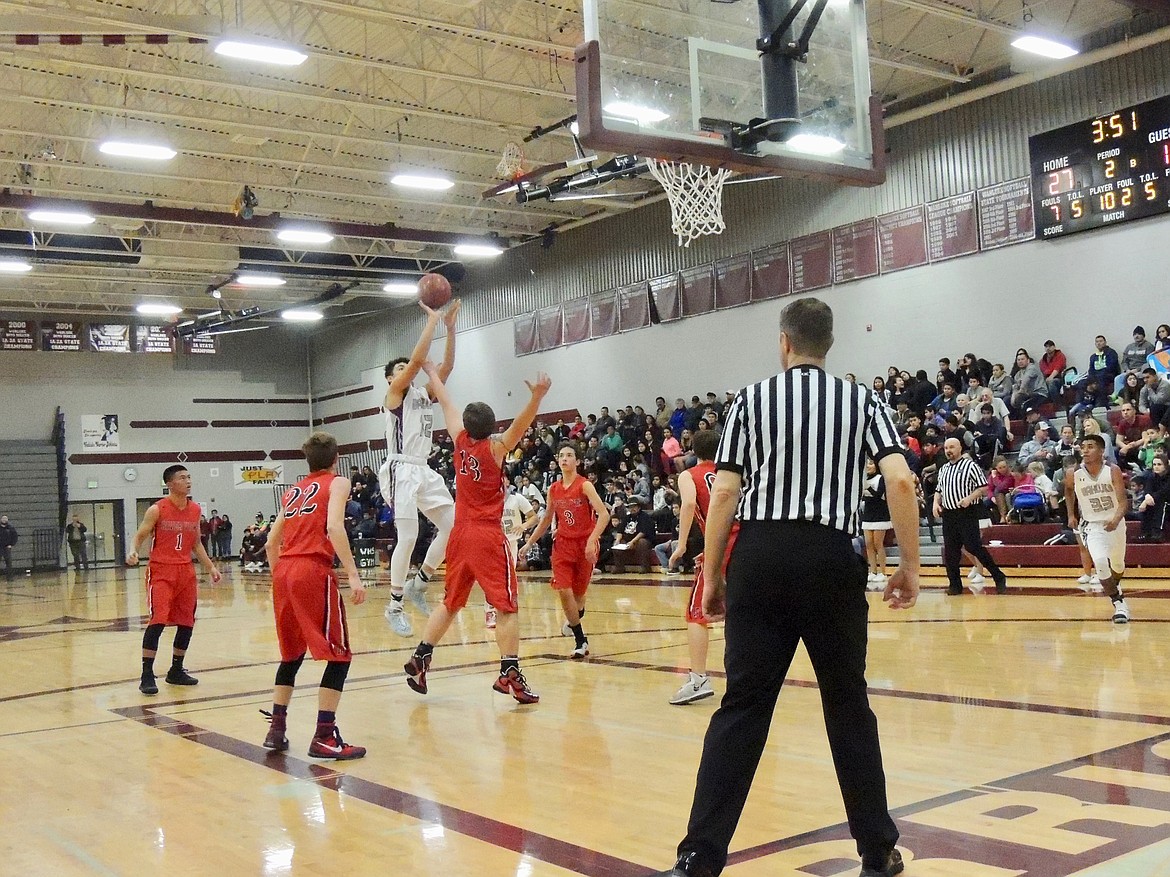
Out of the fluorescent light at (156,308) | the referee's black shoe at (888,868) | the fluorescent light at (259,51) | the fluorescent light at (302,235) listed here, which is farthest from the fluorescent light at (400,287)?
the referee's black shoe at (888,868)

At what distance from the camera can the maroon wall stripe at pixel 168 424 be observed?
116 feet

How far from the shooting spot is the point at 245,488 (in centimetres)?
3684

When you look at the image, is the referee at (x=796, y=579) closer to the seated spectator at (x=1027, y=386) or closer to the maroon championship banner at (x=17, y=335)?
the seated spectator at (x=1027, y=386)

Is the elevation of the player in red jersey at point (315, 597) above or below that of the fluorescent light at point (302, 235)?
below

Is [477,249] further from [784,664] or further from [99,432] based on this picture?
[784,664]

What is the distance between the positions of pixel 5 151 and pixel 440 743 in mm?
18395

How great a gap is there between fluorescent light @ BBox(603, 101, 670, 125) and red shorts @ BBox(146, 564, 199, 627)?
15.1 feet

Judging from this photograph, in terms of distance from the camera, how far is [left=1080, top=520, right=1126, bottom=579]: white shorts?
29.5 ft

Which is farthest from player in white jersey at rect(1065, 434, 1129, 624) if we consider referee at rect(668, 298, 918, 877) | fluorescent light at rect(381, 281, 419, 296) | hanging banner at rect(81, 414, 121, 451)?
hanging banner at rect(81, 414, 121, 451)

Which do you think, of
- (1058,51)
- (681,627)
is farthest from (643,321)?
(681,627)

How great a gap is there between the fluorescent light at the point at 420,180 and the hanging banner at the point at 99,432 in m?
18.0

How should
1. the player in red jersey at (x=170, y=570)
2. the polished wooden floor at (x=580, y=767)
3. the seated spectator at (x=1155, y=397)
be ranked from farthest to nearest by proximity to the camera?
the seated spectator at (x=1155, y=397) → the player in red jersey at (x=170, y=570) → the polished wooden floor at (x=580, y=767)

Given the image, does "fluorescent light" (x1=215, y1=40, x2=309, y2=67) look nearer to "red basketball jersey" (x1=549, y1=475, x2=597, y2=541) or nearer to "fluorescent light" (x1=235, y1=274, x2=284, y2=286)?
"red basketball jersey" (x1=549, y1=475, x2=597, y2=541)

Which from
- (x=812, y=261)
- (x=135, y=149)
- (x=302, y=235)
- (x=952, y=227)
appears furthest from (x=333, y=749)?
(x=302, y=235)
